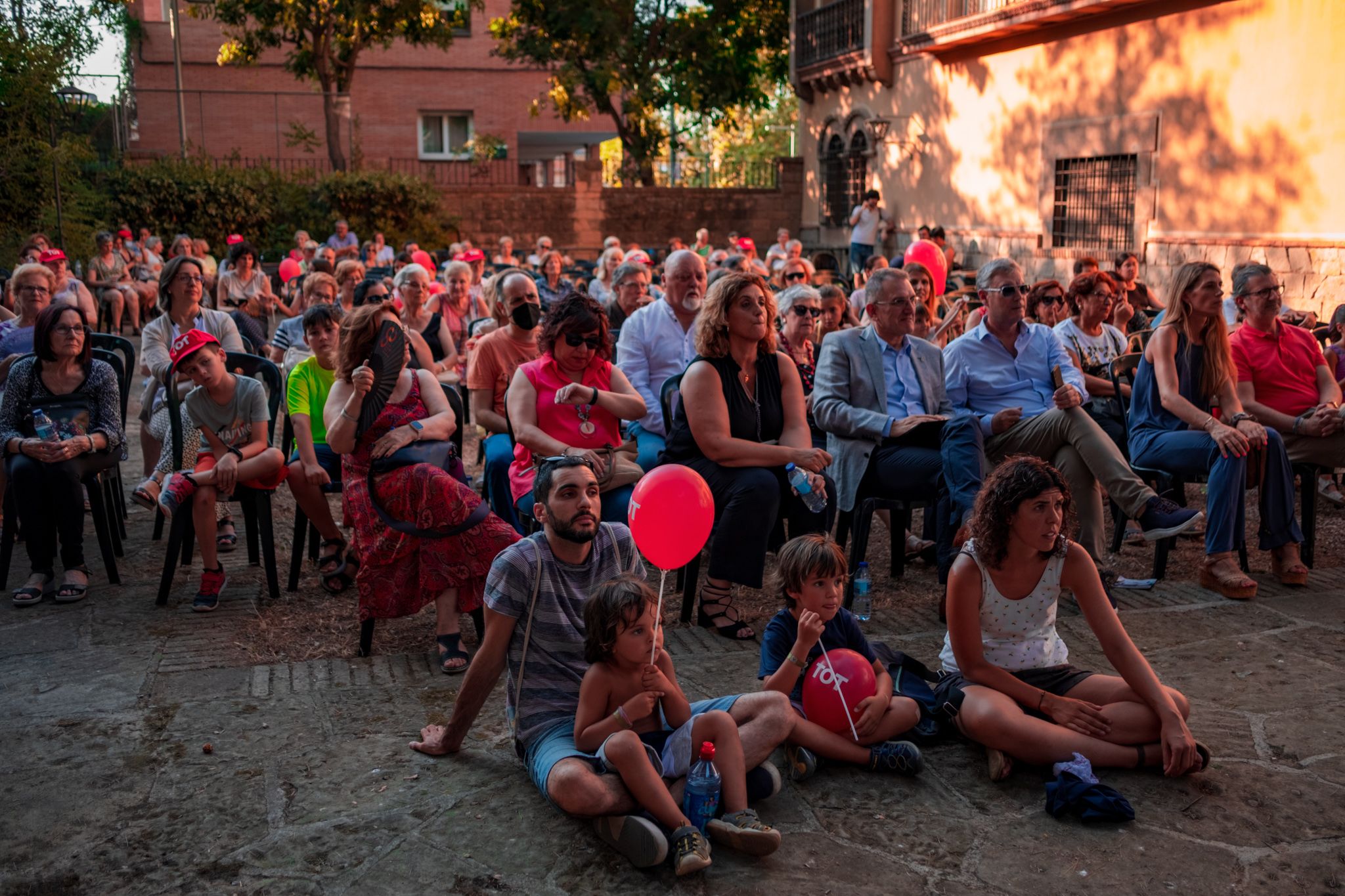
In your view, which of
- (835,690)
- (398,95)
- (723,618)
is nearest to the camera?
(835,690)

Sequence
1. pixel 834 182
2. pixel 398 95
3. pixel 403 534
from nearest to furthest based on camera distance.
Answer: pixel 403 534 → pixel 834 182 → pixel 398 95

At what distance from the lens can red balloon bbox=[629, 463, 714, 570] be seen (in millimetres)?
3889

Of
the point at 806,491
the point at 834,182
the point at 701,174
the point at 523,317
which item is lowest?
the point at 806,491

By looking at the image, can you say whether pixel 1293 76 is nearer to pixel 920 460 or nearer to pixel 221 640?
pixel 920 460

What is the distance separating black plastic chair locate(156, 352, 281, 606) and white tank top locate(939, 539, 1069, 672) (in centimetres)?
335

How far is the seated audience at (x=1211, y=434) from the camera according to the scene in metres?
5.82

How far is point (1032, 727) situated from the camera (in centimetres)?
376

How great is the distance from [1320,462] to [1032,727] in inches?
140

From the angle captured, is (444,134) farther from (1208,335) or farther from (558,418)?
(558,418)

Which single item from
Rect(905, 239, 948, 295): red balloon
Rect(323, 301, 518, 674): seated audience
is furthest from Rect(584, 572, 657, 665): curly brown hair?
Rect(905, 239, 948, 295): red balloon

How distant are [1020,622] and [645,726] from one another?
133 centimetres

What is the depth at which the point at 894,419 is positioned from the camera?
5812mm

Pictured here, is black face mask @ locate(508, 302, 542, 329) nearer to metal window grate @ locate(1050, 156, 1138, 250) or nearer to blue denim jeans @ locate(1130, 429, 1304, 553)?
blue denim jeans @ locate(1130, 429, 1304, 553)

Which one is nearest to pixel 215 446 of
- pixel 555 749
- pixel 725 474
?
pixel 725 474
